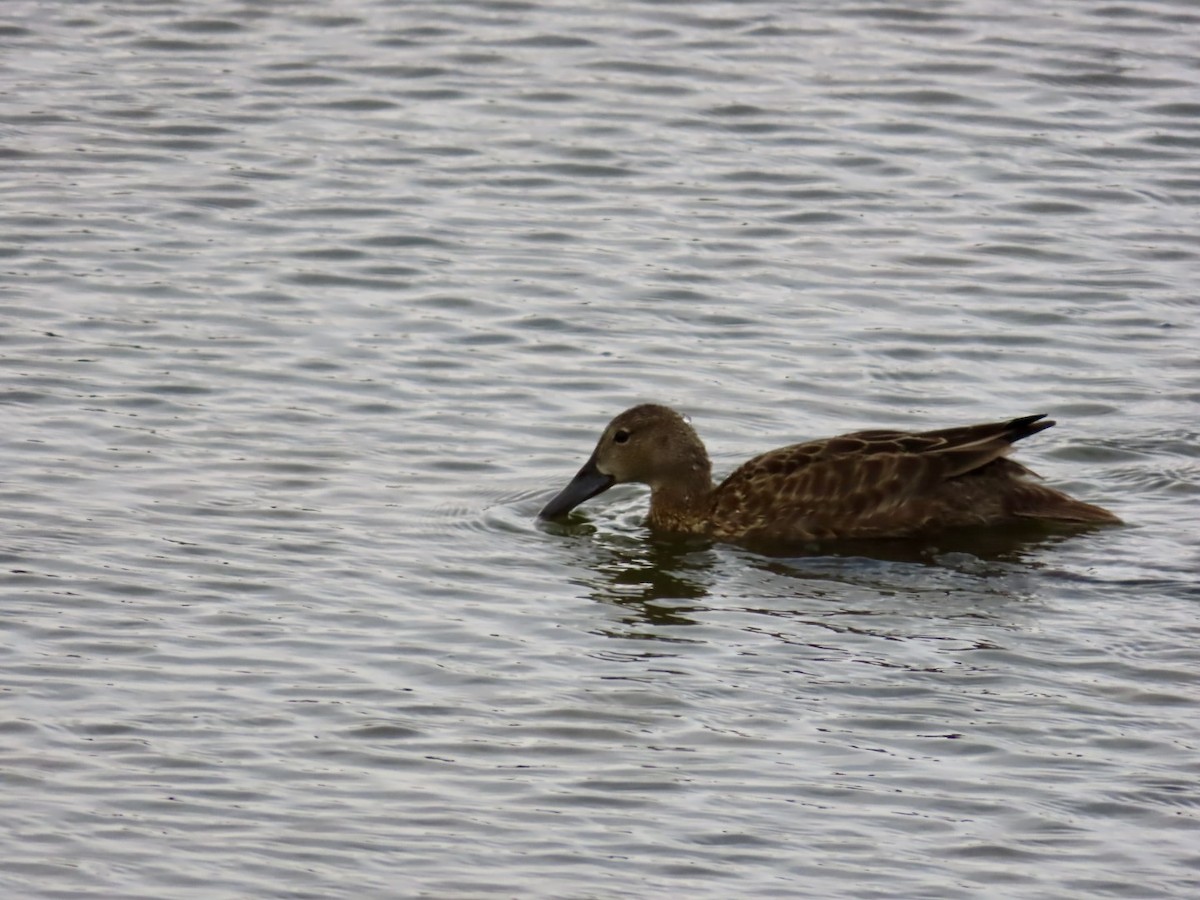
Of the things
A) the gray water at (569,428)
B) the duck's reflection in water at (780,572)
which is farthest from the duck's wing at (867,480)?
the gray water at (569,428)

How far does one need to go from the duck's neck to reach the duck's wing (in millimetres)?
294

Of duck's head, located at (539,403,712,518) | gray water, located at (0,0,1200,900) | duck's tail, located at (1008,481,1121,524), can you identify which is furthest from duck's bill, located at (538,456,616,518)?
duck's tail, located at (1008,481,1121,524)

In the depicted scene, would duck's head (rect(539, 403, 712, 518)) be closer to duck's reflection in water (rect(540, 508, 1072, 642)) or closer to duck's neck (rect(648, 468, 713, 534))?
duck's neck (rect(648, 468, 713, 534))

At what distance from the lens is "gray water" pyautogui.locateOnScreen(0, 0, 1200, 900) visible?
7.00 metres

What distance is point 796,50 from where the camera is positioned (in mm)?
16750

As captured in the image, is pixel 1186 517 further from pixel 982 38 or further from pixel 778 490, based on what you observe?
pixel 982 38

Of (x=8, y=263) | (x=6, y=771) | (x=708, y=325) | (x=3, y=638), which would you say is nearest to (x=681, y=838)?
A: (x=6, y=771)

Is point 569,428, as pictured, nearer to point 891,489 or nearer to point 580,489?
point 580,489

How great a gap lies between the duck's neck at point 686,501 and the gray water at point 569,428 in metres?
0.29

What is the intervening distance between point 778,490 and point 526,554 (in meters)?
1.14

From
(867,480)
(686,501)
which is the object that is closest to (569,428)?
(686,501)

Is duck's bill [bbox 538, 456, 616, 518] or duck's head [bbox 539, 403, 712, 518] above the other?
duck's head [bbox 539, 403, 712, 518]

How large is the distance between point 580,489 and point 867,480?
4.21 ft

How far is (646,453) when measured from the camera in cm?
1047
